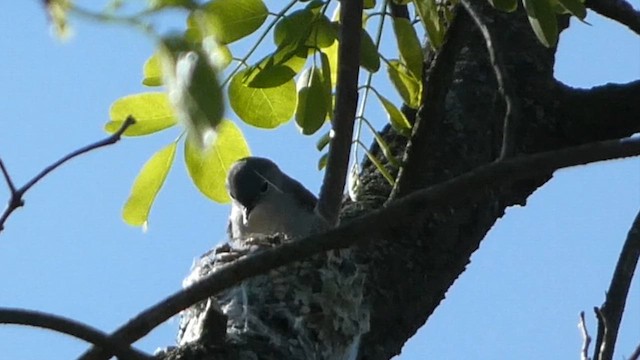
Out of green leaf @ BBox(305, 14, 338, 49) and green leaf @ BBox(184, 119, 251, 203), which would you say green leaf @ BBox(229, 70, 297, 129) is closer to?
green leaf @ BBox(184, 119, 251, 203)

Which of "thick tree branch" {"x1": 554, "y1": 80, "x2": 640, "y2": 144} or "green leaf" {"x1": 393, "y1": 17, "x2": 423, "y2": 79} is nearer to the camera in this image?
"green leaf" {"x1": 393, "y1": 17, "x2": 423, "y2": 79}

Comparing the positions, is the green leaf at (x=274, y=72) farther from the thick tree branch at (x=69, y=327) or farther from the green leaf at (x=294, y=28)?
the thick tree branch at (x=69, y=327)

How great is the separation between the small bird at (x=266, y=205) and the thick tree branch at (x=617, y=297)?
153 cm

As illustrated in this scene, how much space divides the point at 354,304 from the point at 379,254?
108mm

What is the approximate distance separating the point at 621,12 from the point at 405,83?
425mm

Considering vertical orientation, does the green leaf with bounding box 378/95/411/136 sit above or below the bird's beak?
below

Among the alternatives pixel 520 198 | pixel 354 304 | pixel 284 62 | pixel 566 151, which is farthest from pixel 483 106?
pixel 566 151

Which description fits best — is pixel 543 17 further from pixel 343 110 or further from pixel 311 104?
pixel 311 104

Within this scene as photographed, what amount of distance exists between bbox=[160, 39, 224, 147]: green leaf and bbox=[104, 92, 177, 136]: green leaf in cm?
139

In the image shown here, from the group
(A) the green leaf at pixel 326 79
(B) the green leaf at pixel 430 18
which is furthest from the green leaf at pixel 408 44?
(A) the green leaf at pixel 326 79

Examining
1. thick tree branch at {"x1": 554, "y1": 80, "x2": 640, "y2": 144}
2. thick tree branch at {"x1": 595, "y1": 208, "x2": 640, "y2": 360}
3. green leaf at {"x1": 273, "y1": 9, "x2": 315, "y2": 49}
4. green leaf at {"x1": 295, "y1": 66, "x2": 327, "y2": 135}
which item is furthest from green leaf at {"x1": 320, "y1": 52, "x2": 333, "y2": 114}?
thick tree branch at {"x1": 554, "y1": 80, "x2": 640, "y2": 144}

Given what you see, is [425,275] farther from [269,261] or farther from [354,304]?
[269,261]

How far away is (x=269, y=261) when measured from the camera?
916 millimetres

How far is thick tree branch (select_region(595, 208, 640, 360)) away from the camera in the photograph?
149cm
